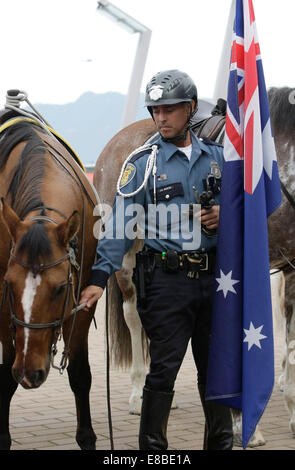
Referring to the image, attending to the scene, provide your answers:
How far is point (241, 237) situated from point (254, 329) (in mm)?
432

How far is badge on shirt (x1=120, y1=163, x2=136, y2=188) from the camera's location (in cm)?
371

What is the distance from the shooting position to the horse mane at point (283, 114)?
5.12 m

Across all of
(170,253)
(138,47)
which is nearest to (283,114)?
(170,253)

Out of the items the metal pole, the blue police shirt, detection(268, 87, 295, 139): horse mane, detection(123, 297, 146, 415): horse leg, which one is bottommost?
detection(123, 297, 146, 415): horse leg

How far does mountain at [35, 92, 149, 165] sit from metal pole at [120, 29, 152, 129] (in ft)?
0.75

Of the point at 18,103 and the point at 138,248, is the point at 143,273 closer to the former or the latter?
the point at 18,103

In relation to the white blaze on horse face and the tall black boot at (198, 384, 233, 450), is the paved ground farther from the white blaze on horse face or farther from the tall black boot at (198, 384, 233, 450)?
the white blaze on horse face

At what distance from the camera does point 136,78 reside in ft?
38.3

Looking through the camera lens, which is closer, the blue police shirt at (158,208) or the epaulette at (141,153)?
the blue police shirt at (158,208)

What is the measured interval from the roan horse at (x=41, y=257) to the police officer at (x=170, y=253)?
0.24m

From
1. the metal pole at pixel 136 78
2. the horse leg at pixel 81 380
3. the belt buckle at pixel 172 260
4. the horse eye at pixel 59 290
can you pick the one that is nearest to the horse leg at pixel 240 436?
the horse leg at pixel 81 380

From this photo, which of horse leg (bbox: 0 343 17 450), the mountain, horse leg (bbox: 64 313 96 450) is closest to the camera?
horse leg (bbox: 0 343 17 450)

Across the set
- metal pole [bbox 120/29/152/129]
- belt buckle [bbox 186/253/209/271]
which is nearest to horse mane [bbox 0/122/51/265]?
belt buckle [bbox 186/253/209/271]

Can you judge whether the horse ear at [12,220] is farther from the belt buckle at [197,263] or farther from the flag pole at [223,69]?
the flag pole at [223,69]
